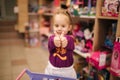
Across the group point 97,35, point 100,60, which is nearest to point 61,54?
point 100,60

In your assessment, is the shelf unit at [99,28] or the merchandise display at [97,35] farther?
the shelf unit at [99,28]

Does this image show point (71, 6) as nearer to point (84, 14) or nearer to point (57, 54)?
point (84, 14)

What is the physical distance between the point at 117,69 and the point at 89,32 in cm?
76

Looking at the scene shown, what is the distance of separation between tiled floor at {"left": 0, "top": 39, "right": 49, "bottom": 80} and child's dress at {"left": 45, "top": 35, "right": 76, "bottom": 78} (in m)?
0.93

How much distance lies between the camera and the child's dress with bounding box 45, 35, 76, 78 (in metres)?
1.47

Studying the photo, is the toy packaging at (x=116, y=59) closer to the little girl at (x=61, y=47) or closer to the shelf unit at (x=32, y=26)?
the little girl at (x=61, y=47)

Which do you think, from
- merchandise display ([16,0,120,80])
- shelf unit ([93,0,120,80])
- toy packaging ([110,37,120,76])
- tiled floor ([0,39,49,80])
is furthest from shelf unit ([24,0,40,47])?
toy packaging ([110,37,120,76])

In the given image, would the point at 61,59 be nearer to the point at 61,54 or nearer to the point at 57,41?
the point at 61,54

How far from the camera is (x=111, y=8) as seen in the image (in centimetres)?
161

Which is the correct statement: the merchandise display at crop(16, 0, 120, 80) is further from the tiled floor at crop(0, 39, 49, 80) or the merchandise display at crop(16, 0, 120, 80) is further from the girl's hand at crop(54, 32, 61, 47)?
the tiled floor at crop(0, 39, 49, 80)

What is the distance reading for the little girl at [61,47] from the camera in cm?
143

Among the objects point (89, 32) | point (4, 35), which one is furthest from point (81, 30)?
point (4, 35)

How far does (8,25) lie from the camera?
190 inches

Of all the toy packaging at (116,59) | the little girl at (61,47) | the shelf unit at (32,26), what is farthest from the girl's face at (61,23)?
the shelf unit at (32,26)
